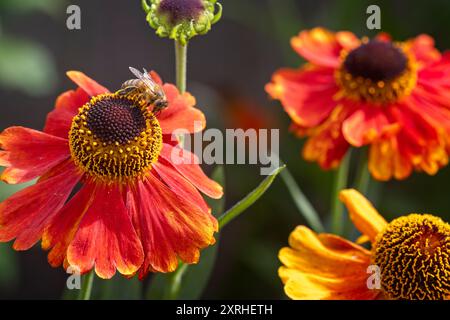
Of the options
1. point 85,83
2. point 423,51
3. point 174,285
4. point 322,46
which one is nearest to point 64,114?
point 85,83

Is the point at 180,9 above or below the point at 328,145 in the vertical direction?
above

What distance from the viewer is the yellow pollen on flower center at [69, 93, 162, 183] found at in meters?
1.01

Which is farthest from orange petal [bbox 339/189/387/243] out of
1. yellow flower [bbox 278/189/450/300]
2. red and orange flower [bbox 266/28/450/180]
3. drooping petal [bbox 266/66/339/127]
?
drooping petal [bbox 266/66/339/127]

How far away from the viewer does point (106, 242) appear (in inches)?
38.2

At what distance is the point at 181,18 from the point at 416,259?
442mm

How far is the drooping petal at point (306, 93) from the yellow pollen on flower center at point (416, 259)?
346 millimetres

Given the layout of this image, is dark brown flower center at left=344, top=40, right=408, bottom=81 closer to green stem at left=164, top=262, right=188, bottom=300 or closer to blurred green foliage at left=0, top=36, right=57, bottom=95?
green stem at left=164, top=262, right=188, bottom=300

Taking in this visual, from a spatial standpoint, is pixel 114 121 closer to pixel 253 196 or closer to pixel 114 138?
pixel 114 138

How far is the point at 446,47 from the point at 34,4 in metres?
1.12

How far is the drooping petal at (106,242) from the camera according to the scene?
95cm

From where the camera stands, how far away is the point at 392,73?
4.87 ft

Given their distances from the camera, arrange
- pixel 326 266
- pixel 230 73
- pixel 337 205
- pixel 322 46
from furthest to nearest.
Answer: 1. pixel 230 73
2. pixel 322 46
3. pixel 337 205
4. pixel 326 266

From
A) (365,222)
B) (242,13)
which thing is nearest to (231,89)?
(242,13)
